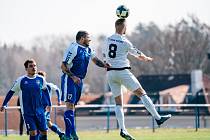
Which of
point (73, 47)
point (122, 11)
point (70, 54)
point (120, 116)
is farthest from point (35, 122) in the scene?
point (122, 11)

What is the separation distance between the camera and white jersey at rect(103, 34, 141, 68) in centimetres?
1670

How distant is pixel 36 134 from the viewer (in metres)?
15.8

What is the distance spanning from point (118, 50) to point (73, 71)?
1.08 m

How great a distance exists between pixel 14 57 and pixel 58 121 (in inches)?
3622

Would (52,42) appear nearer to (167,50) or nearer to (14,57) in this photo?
(14,57)

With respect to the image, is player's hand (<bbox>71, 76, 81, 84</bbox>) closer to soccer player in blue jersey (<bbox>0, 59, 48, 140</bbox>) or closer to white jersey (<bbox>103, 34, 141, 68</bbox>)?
white jersey (<bbox>103, 34, 141, 68</bbox>)

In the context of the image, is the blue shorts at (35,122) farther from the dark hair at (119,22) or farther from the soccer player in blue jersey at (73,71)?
the dark hair at (119,22)

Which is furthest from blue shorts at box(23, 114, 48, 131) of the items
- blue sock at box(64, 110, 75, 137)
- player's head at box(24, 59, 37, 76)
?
player's head at box(24, 59, 37, 76)

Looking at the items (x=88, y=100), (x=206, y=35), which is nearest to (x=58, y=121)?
(x=88, y=100)

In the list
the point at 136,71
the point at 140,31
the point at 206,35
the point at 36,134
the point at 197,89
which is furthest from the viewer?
the point at 140,31

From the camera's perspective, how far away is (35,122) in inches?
627

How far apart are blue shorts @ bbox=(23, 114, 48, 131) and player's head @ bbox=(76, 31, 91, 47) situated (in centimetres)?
191

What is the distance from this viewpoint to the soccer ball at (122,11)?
16875mm

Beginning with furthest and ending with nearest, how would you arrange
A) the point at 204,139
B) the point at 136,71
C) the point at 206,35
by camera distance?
the point at 136,71, the point at 206,35, the point at 204,139
